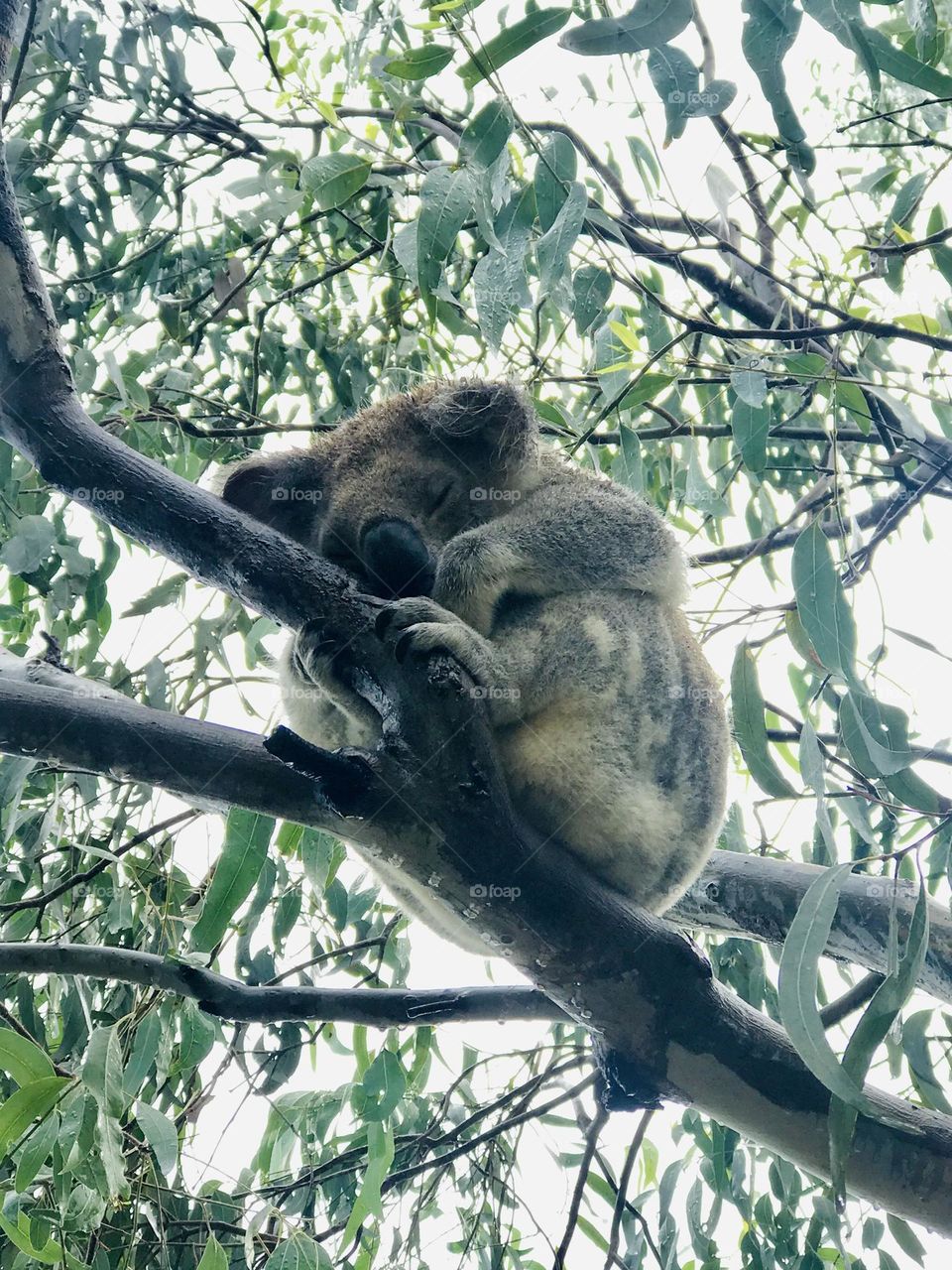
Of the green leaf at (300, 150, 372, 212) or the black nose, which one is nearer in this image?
the black nose

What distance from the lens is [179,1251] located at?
7.41 ft

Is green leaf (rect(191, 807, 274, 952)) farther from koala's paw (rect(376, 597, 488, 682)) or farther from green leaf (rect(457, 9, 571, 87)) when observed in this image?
green leaf (rect(457, 9, 571, 87))

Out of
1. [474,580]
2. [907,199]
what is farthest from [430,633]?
[907,199]

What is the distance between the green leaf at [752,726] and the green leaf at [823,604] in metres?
0.26

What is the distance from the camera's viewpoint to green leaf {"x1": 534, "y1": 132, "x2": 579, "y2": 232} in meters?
1.81
